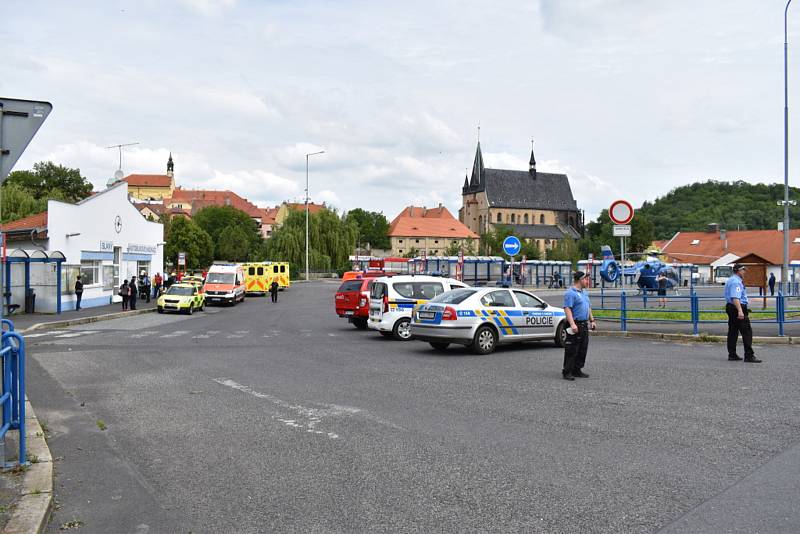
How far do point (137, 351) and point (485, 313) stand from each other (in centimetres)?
815

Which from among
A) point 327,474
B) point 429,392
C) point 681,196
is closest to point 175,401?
point 429,392

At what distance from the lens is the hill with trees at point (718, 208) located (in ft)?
362

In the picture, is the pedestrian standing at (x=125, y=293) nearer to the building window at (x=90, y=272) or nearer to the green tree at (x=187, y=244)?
the building window at (x=90, y=272)

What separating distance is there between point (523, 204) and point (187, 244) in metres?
84.8

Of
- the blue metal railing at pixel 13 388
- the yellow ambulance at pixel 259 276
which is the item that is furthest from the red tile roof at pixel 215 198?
the blue metal railing at pixel 13 388

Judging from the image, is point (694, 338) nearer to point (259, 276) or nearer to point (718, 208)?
point (259, 276)

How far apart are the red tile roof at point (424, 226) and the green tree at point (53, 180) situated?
83.2 meters

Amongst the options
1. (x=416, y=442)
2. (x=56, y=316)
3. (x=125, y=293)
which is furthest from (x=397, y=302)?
(x=125, y=293)

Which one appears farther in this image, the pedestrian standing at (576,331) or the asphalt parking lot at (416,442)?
the pedestrian standing at (576,331)

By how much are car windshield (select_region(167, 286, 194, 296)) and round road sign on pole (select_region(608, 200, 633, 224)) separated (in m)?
23.3

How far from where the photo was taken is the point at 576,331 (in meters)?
11.8

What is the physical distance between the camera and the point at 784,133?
97.9 ft

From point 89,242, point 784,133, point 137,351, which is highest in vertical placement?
point 784,133

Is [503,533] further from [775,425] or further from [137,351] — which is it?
[137,351]
